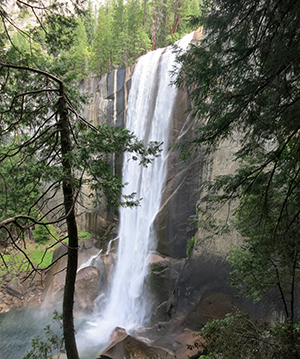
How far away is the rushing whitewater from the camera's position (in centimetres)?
1188

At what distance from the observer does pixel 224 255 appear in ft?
27.9

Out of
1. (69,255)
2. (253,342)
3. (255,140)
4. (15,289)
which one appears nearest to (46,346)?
(69,255)

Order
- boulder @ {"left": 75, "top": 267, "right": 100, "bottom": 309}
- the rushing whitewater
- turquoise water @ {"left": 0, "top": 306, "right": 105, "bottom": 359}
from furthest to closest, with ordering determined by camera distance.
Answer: boulder @ {"left": 75, "top": 267, "right": 100, "bottom": 309}
the rushing whitewater
turquoise water @ {"left": 0, "top": 306, "right": 105, "bottom": 359}

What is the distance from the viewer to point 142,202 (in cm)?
1397

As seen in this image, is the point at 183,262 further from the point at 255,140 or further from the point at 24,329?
the point at 24,329

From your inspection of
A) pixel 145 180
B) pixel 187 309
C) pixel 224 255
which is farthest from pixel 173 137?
pixel 187 309

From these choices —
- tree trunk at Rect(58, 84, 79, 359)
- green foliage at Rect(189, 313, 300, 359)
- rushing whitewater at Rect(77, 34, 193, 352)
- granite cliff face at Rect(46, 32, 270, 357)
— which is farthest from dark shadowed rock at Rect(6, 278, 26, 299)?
green foliage at Rect(189, 313, 300, 359)

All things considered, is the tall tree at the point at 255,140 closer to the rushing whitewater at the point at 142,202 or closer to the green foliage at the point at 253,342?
the green foliage at the point at 253,342

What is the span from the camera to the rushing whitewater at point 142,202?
11883 mm

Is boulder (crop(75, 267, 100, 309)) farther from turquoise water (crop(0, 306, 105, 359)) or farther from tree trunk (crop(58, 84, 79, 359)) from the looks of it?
tree trunk (crop(58, 84, 79, 359))

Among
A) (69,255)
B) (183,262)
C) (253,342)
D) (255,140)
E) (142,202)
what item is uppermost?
(142,202)

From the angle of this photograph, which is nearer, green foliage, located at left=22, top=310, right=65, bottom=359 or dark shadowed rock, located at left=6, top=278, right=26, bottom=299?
green foliage, located at left=22, top=310, right=65, bottom=359

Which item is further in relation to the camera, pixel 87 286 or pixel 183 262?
pixel 87 286

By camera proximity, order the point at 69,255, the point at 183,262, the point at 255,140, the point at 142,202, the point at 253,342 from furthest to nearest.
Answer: the point at 142,202
the point at 183,262
the point at 69,255
the point at 255,140
the point at 253,342
